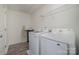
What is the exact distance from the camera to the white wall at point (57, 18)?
1.01 m

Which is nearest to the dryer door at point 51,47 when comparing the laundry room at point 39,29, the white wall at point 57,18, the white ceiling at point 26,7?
the laundry room at point 39,29

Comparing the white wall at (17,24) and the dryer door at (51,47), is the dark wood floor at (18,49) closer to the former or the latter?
the white wall at (17,24)

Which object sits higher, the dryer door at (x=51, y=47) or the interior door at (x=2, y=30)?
the interior door at (x=2, y=30)

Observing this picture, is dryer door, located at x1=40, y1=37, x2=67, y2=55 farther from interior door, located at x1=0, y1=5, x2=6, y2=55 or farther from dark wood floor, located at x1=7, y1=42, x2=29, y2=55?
interior door, located at x1=0, y1=5, x2=6, y2=55

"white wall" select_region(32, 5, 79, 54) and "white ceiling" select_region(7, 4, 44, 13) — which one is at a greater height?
"white ceiling" select_region(7, 4, 44, 13)

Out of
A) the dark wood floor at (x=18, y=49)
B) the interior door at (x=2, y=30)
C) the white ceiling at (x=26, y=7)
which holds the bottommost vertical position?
the dark wood floor at (x=18, y=49)

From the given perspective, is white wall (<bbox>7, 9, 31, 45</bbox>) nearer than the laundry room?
No

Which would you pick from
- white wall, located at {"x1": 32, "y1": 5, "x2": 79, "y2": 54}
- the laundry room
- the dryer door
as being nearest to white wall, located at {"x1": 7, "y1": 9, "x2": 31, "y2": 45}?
the laundry room

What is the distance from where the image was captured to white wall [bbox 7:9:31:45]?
3.74 ft

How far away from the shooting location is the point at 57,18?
1.10 metres

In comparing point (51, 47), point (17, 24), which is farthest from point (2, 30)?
point (51, 47)

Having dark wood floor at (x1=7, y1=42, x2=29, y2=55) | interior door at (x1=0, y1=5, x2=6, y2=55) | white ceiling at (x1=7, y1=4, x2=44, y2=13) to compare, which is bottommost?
dark wood floor at (x1=7, y1=42, x2=29, y2=55)

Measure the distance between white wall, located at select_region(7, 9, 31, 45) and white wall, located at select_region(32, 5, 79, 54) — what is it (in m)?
0.13

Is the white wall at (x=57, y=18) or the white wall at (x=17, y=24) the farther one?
the white wall at (x=17, y=24)
